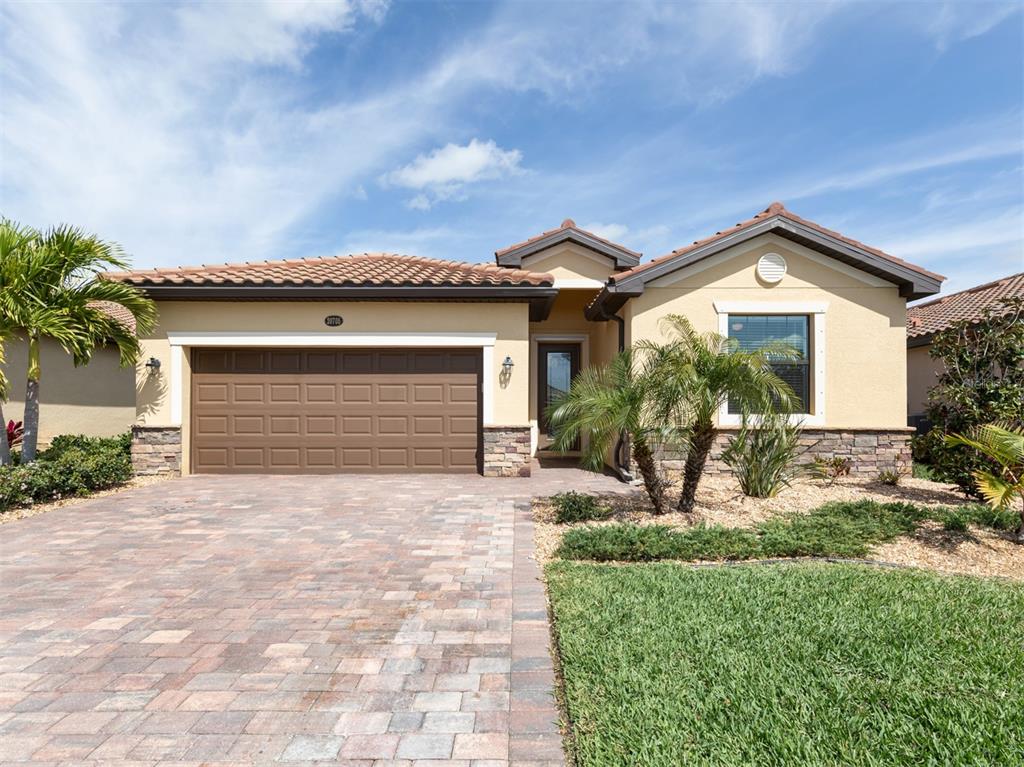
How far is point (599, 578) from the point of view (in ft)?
16.5

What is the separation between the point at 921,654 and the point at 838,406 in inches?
340

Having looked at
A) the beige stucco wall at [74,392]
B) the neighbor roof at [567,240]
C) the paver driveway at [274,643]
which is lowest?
the paver driveway at [274,643]

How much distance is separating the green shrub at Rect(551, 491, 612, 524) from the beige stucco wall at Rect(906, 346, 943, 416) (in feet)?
44.2

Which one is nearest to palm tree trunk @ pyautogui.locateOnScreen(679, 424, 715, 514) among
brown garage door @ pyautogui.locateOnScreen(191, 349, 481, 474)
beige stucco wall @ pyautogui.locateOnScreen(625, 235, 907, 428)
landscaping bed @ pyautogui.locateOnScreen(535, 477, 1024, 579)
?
landscaping bed @ pyautogui.locateOnScreen(535, 477, 1024, 579)

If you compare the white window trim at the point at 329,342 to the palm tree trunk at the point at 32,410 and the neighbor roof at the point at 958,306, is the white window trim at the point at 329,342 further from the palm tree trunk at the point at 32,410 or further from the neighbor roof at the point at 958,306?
the neighbor roof at the point at 958,306

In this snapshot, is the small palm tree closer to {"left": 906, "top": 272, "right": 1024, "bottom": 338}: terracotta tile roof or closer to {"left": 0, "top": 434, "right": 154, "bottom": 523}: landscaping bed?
{"left": 906, "top": 272, "right": 1024, "bottom": 338}: terracotta tile roof

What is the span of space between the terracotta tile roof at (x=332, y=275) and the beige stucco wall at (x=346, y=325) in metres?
0.53

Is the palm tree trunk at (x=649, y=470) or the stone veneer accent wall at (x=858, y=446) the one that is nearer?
the palm tree trunk at (x=649, y=470)

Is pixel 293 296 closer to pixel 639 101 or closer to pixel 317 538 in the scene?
pixel 317 538

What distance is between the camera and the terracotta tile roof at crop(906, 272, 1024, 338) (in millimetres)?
16031

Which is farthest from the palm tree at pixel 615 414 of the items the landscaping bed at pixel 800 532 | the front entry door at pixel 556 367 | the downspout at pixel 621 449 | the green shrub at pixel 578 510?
the front entry door at pixel 556 367

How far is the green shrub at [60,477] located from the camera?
8078 mm

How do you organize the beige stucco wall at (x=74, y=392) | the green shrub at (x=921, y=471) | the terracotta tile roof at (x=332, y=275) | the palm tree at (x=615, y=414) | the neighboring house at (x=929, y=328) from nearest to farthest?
the palm tree at (x=615, y=414) < the terracotta tile roof at (x=332, y=275) < the green shrub at (x=921, y=471) < the beige stucco wall at (x=74, y=392) < the neighboring house at (x=929, y=328)

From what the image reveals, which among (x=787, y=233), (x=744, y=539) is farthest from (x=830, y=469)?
(x=744, y=539)
